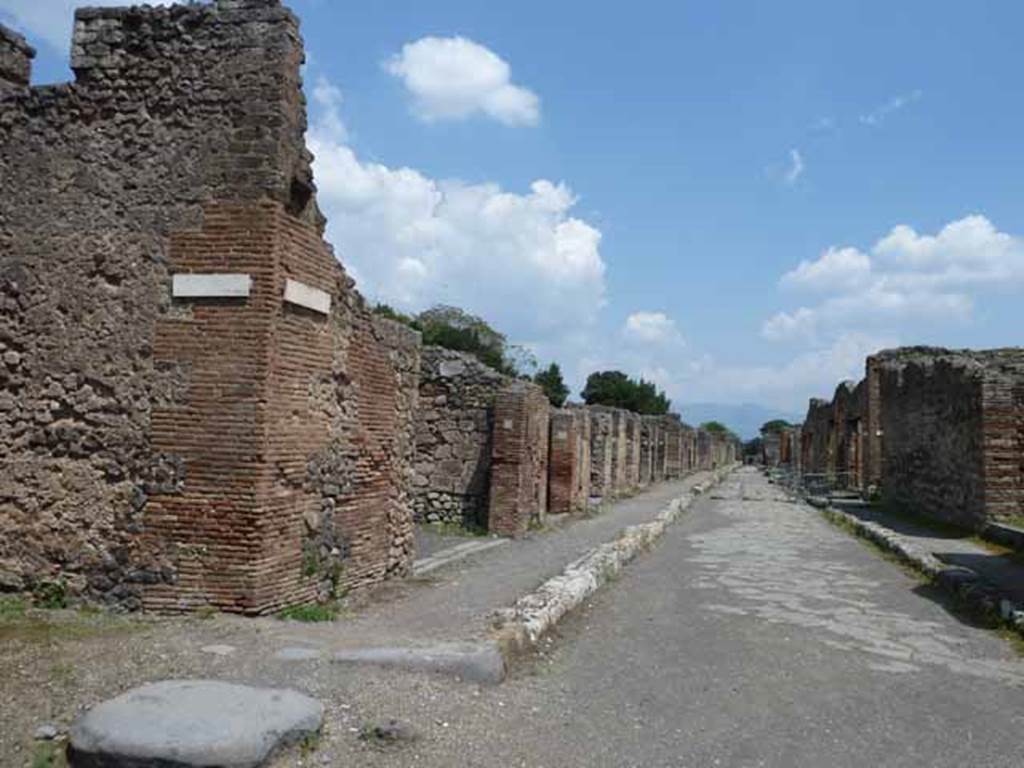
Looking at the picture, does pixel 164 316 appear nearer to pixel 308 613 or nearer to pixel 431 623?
pixel 308 613

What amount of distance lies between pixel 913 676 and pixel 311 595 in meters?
4.38

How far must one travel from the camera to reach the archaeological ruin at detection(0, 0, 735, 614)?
655cm

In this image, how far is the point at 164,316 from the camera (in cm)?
673

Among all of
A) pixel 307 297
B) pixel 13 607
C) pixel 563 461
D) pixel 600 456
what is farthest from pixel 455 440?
pixel 600 456

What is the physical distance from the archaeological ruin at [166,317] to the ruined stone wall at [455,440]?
6.60 meters

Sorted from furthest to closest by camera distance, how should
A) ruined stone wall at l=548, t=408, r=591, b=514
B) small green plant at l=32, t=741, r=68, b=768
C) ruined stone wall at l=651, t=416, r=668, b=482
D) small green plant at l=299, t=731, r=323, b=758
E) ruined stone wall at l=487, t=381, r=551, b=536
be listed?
ruined stone wall at l=651, t=416, r=668, b=482 < ruined stone wall at l=548, t=408, r=591, b=514 < ruined stone wall at l=487, t=381, r=551, b=536 < small green plant at l=299, t=731, r=323, b=758 < small green plant at l=32, t=741, r=68, b=768

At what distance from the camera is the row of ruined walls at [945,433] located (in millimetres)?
13961

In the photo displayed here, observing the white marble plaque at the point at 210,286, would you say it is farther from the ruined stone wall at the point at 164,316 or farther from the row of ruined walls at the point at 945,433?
the row of ruined walls at the point at 945,433

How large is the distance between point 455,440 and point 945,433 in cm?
889

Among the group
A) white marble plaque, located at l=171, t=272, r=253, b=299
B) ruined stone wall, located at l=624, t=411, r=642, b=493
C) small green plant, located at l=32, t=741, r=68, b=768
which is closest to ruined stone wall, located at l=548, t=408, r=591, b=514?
ruined stone wall, located at l=624, t=411, r=642, b=493

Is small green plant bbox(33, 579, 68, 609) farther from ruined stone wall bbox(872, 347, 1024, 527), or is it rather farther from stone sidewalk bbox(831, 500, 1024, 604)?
ruined stone wall bbox(872, 347, 1024, 527)

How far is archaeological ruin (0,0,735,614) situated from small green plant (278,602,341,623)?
116 mm

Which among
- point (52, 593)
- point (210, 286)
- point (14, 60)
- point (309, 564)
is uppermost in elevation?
point (14, 60)

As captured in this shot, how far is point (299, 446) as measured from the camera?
7.03 m
